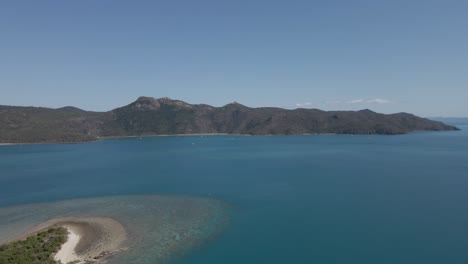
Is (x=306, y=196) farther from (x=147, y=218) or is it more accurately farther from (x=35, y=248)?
(x=35, y=248)

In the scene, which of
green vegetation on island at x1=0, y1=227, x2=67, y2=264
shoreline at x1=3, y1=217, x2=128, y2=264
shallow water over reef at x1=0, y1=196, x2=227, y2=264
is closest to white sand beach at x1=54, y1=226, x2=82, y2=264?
shoreline at x1=3, y1=217, x2=128, y2=264

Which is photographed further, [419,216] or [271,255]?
[419,216]

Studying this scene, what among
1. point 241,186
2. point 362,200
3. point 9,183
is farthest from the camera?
point 9,183

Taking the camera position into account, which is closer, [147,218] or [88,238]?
[88,238]

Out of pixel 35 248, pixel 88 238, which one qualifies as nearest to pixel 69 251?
pixel 35 248

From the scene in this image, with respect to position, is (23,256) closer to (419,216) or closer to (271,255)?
(271,255)

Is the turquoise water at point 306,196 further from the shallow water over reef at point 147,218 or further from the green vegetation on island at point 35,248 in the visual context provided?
the green vegetation on island at point 35,248

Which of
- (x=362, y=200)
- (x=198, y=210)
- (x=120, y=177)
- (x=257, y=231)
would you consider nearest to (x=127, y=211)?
(x=198, y=210)

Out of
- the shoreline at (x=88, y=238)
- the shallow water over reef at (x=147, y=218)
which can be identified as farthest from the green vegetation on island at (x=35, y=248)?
the shallow water over reef at (x=147, y=218)
